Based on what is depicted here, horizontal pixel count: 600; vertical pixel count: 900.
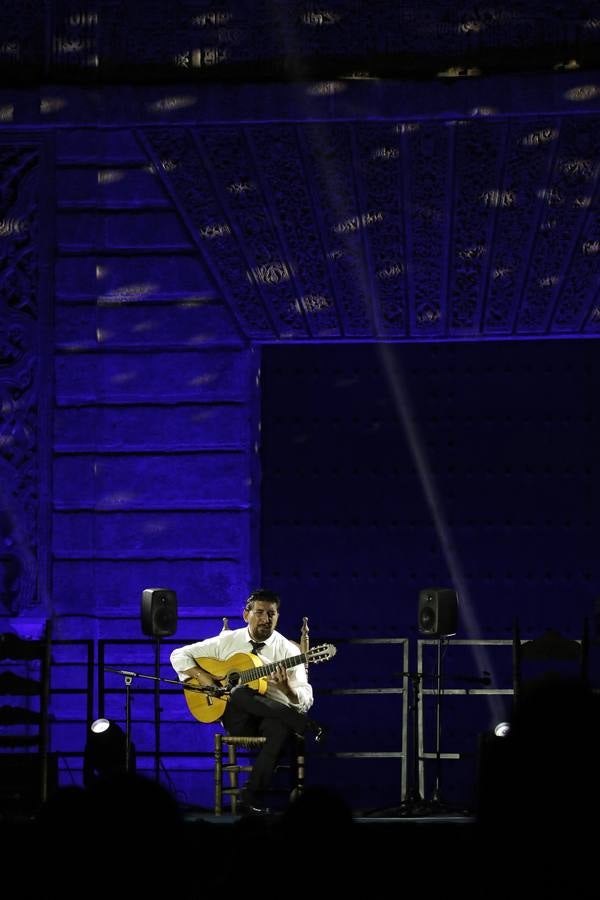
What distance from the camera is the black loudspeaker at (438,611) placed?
6598 mm

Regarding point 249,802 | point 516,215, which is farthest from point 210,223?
point 249,802

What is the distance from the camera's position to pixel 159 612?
6.80 m

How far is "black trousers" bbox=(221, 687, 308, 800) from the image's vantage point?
621 centimetres

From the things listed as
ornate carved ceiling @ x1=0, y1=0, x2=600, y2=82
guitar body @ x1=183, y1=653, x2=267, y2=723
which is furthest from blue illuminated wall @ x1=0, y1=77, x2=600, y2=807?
guitar body @ x1=183, y1=653, x2=267, y2=723

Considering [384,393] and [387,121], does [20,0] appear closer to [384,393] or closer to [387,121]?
[387,121]

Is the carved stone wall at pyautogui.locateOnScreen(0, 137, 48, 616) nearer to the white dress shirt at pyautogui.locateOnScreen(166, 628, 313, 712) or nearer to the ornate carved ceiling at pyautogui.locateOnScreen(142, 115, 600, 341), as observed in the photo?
the ornate carved ceiling at pyautogui.locateOnScreen(142, 115, 600, 341)

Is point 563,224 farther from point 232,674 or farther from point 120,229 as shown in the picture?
point 232,674

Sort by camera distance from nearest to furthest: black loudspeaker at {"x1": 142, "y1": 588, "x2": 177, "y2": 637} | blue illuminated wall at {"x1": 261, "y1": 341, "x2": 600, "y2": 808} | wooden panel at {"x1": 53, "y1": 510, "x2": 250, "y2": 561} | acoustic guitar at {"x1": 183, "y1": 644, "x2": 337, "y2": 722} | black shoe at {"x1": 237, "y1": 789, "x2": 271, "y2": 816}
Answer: black shoe at {"x1": 237, "y1": 789, "x2": 271, "y2": 816} < acoustic guitar at {"x1": 183, "y1": 644, "x2": 337, "y2": 722} < black loudspeaker at {"x1": 142, "y1": 588, "x2": 177, "y2": 637} < blue illuminated wall at {"x1": 261, "y1": 341, "x2": 600, "y2": 808} < wooden panel at {"x1": 53, "y1": 510, "x2": 250, "y2": 561}

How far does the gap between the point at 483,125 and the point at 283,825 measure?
6164 mm

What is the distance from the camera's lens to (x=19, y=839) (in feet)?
5.87

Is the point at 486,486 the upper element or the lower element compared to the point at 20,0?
lower

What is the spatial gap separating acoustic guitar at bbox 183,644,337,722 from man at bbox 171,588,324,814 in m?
0.03

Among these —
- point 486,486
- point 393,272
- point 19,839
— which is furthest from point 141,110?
point 19,839

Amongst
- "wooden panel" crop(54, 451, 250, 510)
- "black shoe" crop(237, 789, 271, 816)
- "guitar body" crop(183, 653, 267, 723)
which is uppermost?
"wooden panel" crop(54, 451, 250, 510)
